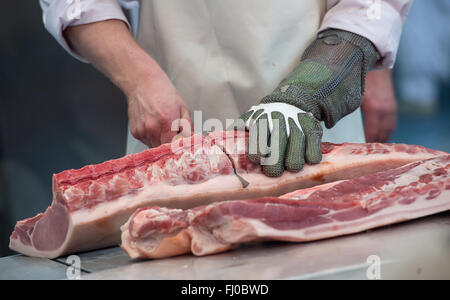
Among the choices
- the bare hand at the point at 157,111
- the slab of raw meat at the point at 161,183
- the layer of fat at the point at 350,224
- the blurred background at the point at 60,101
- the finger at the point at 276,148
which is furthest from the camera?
the blurred background at the point at 60,101

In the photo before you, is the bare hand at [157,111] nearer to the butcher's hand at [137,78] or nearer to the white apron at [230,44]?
the butcher's hand at [137,78]

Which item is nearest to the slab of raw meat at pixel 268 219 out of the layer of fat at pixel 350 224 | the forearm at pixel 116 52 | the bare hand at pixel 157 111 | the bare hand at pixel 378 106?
the layer of fat at pixel 350 224

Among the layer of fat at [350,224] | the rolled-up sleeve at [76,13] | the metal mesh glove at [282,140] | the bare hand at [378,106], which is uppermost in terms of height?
the rolled-up sleeve at [76,13]

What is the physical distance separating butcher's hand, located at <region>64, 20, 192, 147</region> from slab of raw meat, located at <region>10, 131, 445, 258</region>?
0.36 metres

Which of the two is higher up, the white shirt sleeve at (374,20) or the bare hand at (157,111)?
the white shirt sleeve at (374,20)

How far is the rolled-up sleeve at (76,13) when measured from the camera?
2223 millimetres

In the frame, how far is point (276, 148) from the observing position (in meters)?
1.66

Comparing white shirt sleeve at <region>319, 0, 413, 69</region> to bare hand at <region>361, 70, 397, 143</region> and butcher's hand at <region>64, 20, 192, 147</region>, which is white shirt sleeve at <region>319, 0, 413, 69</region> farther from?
butcher's hand at <region>64, 20, 192, 147</region>

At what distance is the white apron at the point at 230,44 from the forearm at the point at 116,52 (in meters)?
0.19

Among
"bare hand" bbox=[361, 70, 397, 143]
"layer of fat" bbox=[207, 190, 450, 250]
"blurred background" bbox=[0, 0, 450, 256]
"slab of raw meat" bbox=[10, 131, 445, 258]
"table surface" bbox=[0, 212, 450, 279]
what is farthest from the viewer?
"blurred background" bbox=[0, 0, 450, 256]

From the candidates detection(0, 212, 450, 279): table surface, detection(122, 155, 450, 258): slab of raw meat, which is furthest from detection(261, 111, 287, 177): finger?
detection(0, 212, 450, 279): table surface

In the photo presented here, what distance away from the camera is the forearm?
86.6 inches

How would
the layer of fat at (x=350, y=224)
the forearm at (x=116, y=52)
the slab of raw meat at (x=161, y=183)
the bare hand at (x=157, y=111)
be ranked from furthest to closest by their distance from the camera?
the forearm at (x=116, y=52) < the bare hand at (x=157, y=111) < the slab of raw meat at (x=161, y=183) < the layer of fat at (x=350, y=224)

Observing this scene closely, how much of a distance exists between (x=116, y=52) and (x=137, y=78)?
6.1 inches
